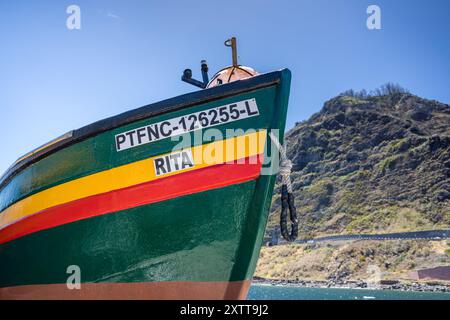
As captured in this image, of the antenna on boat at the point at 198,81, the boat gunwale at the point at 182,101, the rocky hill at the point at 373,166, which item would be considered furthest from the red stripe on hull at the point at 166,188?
the rocky hill at the point at 373,166

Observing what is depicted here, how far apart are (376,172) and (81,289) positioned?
108 m

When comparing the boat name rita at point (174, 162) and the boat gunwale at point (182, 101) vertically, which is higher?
the boat gunwale at point (182, 101)

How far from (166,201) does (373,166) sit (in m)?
112

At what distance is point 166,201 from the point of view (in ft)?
13.6

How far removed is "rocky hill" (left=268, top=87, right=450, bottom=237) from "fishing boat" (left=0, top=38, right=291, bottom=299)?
257ft

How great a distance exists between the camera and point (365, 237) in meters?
75.2

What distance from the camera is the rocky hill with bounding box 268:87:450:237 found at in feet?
273

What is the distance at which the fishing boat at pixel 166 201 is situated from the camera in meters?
4.02

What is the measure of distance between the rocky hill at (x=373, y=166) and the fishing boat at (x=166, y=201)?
78.2m

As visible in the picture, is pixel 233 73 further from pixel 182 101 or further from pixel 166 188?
pixel 166 188

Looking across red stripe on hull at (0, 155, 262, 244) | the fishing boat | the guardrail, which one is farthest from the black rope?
the guardrail

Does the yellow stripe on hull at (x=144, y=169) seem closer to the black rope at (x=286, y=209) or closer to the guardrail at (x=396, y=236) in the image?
the black rope at (x=286, y=209)

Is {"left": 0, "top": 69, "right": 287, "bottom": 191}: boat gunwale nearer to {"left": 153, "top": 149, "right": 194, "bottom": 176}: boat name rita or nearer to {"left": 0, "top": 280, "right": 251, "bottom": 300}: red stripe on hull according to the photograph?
{"left": 153, "top": 149, "right": 194, "bottom": 176}: boat name rita
